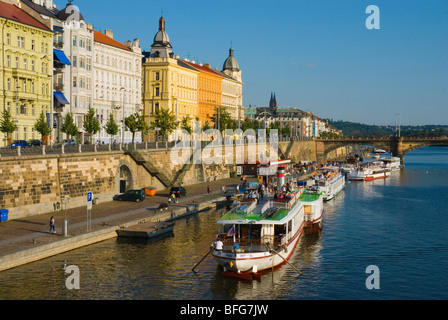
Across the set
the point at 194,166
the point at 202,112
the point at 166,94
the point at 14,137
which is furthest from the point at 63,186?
the point at 202,112

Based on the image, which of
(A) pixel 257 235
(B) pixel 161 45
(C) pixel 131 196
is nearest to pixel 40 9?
(C) pixel 131 196

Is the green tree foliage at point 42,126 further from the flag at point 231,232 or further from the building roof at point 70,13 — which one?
the flag at point 231,232

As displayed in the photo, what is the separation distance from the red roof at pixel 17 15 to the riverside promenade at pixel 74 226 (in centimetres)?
2484

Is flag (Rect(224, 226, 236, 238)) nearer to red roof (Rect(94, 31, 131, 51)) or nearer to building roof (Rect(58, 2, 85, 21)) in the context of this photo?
building roof (Rect(58, 2, 85, 21))

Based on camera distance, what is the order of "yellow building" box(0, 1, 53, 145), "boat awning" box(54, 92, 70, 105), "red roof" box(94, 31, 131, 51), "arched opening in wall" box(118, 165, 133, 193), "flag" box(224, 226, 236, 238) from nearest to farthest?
"flag" box(224, 226, 236, 238) → "yellow building" box(0, 1, 53, 145) → "arched opening in wall" box(118, 165, 133, 193) → "boat awning" box(54, 92, 70, 105) → "red roof" box(94, 31, 131, 51)

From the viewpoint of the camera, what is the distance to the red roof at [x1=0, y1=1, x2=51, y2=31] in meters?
70.9

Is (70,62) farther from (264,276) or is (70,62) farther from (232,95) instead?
(232,95)

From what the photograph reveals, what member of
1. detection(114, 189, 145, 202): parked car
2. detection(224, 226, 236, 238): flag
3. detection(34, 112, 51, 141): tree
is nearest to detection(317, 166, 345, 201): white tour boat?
detection(114, 189, 145, 202): parked car

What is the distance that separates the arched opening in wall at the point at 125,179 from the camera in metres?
74.8

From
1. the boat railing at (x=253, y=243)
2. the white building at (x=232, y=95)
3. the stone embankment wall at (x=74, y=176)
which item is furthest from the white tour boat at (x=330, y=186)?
the white building at (x=232, y=95)

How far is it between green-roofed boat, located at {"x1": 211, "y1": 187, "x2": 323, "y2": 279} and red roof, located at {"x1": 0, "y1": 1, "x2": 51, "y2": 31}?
38052mm

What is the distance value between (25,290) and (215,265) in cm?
1374

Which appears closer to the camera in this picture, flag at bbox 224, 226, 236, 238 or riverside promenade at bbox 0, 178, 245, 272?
riverside promenade at bbox 0, 178, 245, 272
